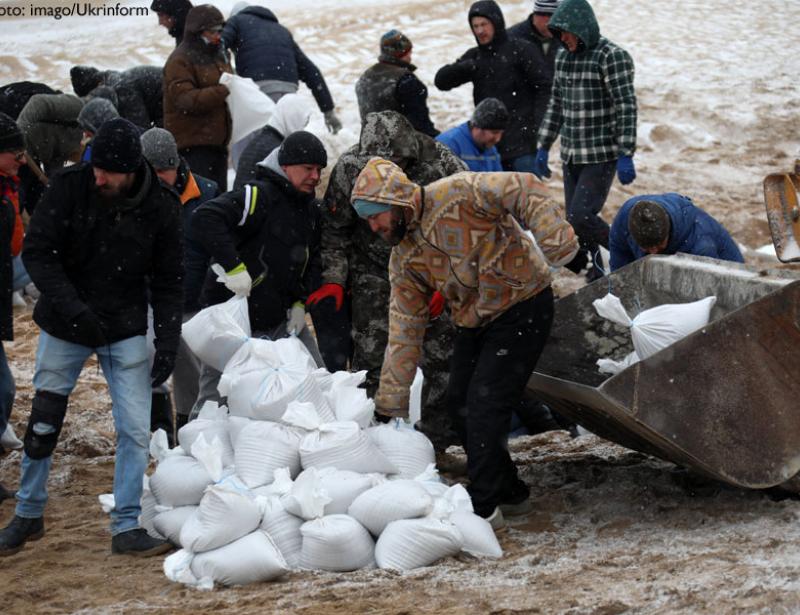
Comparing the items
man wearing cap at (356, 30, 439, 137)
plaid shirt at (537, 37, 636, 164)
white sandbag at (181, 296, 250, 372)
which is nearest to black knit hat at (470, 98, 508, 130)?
man wearing cap at (356, 30, 439, 137)

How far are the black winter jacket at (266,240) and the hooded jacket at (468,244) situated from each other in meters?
0.90

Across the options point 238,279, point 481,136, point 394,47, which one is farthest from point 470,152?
point 238,279

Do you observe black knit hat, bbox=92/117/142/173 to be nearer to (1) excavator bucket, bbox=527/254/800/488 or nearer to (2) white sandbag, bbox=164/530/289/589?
(2) white sandbag, bbox=164/530/289/589

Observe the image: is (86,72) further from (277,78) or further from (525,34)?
(525,34)

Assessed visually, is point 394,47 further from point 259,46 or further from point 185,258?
point 185,258

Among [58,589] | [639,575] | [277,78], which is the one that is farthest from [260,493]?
[277,78]

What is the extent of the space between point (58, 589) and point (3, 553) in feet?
1.76

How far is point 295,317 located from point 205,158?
2.44 m

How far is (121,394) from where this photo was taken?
193 inches

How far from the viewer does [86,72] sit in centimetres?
926

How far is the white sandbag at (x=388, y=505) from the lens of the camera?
452cm

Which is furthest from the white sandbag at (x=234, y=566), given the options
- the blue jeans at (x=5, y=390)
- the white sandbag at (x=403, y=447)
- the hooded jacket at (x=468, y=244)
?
the blue jeans at (x=5, y=390)

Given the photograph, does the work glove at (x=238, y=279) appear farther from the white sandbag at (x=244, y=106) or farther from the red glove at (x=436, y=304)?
the white sandbag at (x=244, y=106)

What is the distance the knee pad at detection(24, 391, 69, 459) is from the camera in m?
4.84
